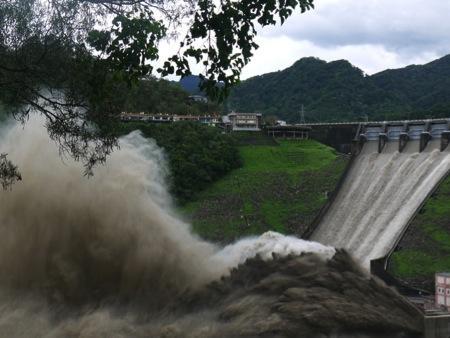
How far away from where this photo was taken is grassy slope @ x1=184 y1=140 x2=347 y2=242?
219 ft

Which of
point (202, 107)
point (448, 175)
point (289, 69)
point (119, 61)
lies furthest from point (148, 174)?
point (289, 69)

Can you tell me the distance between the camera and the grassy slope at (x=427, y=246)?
48.2 metres

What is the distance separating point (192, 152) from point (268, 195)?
1426 centimetres

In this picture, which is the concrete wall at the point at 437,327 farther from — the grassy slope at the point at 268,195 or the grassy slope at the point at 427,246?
the grassy slope at the point at 268,195

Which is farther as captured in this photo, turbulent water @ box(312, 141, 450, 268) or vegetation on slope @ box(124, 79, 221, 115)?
vegetation on slope @ box(124, 79, 221, 115)

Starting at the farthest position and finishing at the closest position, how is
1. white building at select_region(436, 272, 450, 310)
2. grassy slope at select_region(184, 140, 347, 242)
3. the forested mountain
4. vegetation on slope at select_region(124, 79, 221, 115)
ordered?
1. the forested mountain
2. vegetation on slope at select_region(124, 79, 221, 115)
3. grassy slope at select_region(184, 140, 347, 242)
4. white building at select_region(436, 272, 450, 310)

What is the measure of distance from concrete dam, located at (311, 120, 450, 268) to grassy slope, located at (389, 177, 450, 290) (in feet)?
3.03

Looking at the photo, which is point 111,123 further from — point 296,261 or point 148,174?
point 148,174

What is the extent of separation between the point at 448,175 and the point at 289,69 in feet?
462

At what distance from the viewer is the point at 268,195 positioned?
240ft

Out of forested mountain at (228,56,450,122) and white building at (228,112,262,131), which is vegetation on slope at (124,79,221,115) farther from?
forested mountain at (228,56,450,122)

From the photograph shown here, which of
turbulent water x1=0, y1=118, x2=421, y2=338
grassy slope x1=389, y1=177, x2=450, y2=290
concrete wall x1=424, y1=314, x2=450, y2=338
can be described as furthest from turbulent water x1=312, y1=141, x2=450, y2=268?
turbulent water x1=0, y1=118, x2=421, y2=338

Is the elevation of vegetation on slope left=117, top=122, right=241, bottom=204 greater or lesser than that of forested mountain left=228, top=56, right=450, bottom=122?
lesser

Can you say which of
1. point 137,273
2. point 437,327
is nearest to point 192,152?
point 437,327
